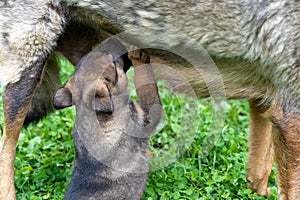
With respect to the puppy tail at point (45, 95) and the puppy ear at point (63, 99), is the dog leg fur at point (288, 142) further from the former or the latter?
the puppy tail at point (45, 95)

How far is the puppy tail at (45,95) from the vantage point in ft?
21.6

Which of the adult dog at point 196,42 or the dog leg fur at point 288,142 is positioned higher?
the adult dog at point 196,42

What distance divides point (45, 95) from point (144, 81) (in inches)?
49.6

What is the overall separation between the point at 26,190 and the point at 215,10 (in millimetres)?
2463

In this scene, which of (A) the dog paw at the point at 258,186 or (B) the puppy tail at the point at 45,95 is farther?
(B) the puppy tail at the point at 45,95

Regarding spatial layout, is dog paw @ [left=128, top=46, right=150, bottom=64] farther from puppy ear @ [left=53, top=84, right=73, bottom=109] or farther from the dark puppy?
puppy ear @ [left=53, top=84, right=73, bottom=109]

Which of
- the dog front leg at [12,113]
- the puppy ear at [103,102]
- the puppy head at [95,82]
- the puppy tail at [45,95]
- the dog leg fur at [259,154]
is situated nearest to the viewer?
the puppy ear at [103,102]

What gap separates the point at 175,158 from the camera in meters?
6.71

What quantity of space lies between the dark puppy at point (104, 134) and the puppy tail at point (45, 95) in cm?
106

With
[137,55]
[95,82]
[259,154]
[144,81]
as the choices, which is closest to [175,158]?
[259,154]

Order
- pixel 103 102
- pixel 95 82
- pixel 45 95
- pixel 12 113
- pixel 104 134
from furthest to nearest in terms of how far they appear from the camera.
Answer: pixel 45 95 < pixel 12 113 < pixel 104 134 < pixel 95 82 < pixel 103 102

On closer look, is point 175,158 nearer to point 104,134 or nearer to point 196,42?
point 104,134

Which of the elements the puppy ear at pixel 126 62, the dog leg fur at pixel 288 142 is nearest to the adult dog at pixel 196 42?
the dog leg fur at pixel 288 142

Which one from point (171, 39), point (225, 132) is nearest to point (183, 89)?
point (171, 39)
